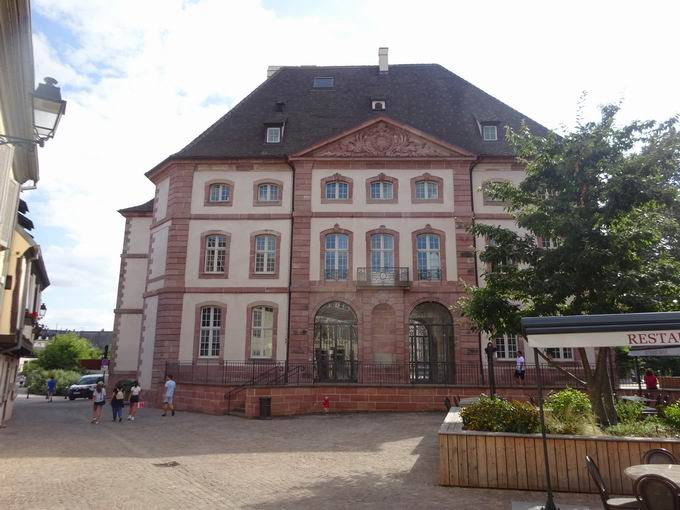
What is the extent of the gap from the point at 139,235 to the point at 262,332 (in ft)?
36.4

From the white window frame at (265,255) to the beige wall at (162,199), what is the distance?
5246 millimetres

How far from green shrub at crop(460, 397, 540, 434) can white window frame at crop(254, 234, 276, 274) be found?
51.8 feet

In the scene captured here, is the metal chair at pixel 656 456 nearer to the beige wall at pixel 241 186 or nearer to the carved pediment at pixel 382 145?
the carved pediment at pixel 382 145

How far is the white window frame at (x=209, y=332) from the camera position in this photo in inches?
922

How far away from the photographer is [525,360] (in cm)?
2206

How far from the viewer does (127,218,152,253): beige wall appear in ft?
96.9

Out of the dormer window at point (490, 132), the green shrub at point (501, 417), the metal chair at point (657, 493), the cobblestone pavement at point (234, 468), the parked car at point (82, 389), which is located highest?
the dormer window at point (490, 132)

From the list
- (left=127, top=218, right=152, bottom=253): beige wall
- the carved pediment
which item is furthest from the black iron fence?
the carved pediment

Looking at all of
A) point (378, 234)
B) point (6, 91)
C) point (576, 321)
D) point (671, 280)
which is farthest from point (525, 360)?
point (6, 91)

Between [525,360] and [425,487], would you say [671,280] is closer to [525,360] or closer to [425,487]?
[425,487]

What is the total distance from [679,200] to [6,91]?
41.4ft

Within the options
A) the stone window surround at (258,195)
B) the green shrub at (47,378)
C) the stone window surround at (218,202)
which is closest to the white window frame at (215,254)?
the stone window surround at (218,202)

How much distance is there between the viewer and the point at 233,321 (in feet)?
77.4

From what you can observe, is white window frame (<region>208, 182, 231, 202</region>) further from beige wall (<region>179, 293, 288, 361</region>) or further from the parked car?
the parked car
